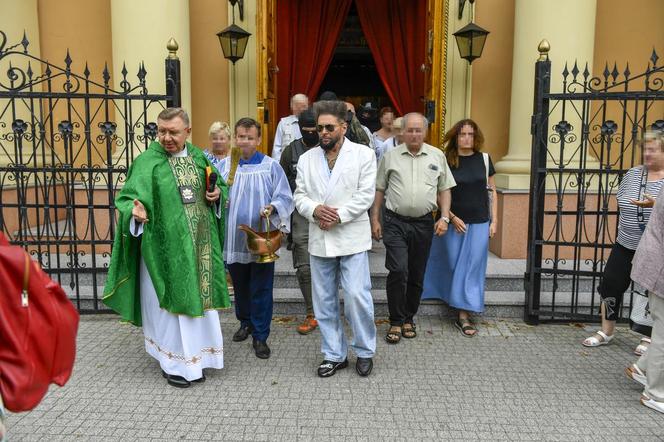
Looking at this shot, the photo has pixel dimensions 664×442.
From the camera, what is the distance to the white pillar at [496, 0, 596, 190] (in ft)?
21.7

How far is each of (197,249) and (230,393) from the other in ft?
3.26

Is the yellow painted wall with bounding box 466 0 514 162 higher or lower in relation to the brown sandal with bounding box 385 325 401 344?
higher

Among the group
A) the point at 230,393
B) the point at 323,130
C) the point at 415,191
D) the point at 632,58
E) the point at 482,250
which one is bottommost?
the point at 230,393

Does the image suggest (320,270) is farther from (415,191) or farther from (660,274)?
(660,274)

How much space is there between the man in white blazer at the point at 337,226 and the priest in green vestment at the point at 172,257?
0.68 metres

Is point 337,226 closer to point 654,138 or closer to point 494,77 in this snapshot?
point 654,138

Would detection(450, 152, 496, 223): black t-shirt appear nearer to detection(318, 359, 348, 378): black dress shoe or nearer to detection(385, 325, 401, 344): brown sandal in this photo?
detection(385, 325, 401, 344): brown sandal

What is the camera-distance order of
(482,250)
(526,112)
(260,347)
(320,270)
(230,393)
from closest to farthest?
1. (230,393)
2. (320,270)
3. (260,347)
4. (482,250)
5. (526,112)

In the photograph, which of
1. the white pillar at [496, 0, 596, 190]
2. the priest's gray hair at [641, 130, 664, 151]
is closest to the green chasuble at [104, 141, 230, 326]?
the priest's gray hair at [641, 130, 664, 151]

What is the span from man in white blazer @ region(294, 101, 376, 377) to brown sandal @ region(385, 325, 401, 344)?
70 centimetres

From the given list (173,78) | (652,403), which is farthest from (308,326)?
(652,403)

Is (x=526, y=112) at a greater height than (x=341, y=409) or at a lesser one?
greater

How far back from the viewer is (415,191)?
16.0ft

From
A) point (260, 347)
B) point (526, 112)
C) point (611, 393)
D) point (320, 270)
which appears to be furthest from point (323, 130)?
point (526, 112)
